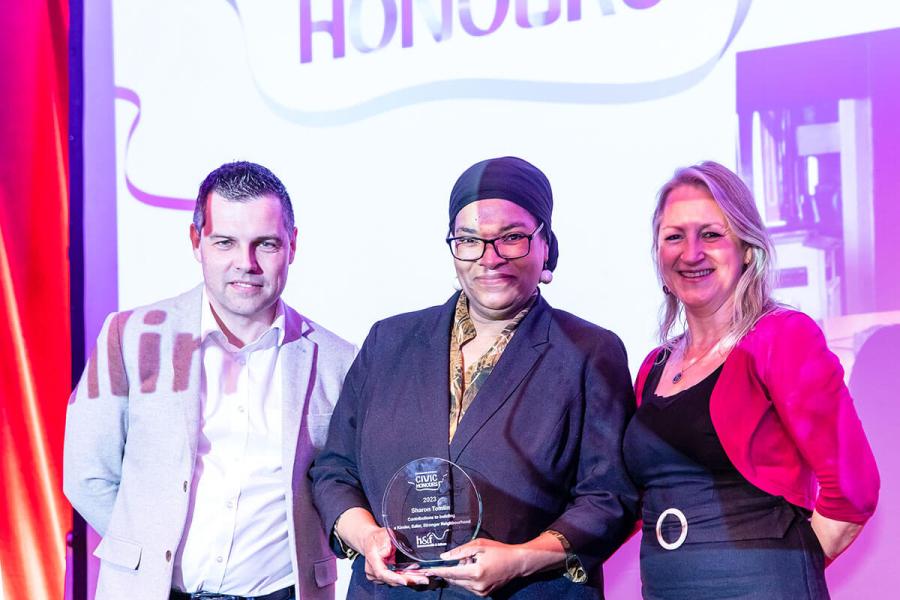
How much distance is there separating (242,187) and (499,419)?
897mm

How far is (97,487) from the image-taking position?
241cm

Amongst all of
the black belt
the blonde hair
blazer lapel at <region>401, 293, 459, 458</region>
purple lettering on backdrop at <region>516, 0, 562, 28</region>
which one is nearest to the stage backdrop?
purple lettering on backdrop at <region>516, 0, 562, 28</region>

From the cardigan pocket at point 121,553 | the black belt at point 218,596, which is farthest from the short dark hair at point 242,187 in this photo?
the black belt at point 218,596

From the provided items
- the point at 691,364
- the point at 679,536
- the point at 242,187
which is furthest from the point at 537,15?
the point at 679,536

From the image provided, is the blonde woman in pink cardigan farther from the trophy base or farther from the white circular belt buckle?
the trophy base

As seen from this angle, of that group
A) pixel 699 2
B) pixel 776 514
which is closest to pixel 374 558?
pixel 776 514

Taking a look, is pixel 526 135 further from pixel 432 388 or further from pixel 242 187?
pixel 432 388

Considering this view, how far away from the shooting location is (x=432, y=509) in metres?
1.91

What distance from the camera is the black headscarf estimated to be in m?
2.13

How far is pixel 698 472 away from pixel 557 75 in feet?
4.33

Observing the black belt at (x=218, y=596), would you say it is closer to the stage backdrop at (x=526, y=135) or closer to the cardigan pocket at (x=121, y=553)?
the cardigan pocket at (x=121, y=553)

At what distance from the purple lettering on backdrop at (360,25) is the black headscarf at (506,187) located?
109 centimetres

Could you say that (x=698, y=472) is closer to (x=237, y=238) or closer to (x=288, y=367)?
(x=288, y=367)

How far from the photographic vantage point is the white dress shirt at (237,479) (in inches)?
89.0
